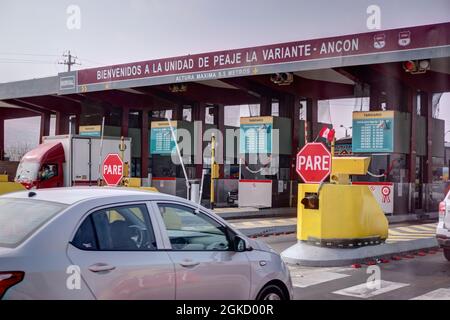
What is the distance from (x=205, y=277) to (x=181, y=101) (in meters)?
22.1

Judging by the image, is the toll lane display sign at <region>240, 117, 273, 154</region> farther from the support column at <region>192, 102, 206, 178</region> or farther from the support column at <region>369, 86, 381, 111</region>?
the support column at <region>369, 86, 381, 111</region>

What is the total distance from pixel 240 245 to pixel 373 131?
15.2m

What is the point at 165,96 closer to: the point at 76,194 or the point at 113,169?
the point at 113,169

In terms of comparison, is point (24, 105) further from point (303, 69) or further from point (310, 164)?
point (310, 164)

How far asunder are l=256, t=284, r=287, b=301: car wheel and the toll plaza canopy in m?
9.68

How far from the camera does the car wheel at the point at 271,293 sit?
5297 millimetres

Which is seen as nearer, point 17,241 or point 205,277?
point 17,241

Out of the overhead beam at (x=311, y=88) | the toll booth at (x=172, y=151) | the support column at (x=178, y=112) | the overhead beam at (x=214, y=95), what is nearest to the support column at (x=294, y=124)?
the overhead beam at (x=311, y=88)

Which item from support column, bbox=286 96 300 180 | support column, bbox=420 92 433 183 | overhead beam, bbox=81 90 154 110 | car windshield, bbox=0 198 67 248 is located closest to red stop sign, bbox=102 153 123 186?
car windshield, bbox=0 198 67 248

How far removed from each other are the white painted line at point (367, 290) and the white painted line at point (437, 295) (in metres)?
0.51

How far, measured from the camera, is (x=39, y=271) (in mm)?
3738

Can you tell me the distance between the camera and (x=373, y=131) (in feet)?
63.9

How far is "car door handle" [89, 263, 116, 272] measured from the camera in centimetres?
404
